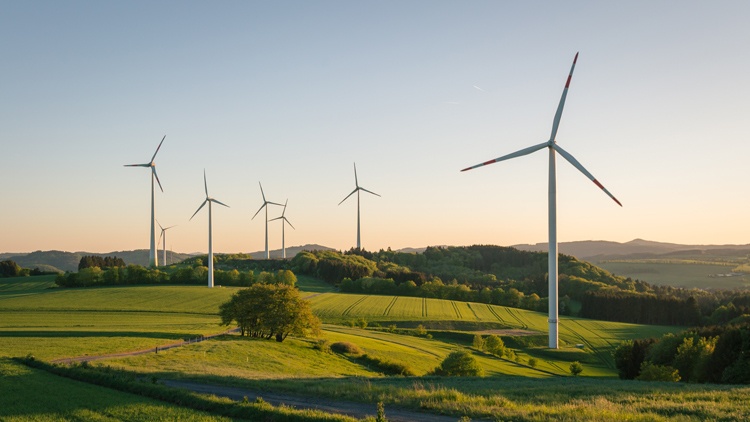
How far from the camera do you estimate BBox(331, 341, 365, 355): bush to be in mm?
77000

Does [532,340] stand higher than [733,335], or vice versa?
[733,335]

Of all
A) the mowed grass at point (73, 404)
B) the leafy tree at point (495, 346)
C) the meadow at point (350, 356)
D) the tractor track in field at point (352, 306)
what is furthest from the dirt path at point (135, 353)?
the tractor track in field at point (352, 306)

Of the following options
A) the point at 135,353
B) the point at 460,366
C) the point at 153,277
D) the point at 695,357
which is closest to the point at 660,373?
the point at 695,357

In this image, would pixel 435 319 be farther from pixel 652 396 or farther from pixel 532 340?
pixel 652 396

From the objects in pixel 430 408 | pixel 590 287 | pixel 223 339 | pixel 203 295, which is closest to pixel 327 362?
pixel 223 339

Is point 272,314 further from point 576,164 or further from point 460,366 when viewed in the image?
point 576,164

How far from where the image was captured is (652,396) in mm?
30484

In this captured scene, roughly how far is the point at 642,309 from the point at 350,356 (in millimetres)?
111483

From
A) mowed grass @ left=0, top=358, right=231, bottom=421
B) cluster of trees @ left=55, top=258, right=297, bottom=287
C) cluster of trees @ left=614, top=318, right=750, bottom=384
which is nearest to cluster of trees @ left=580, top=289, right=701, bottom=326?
cluster of trees @ left=614, top=318, right=750, bottom=384

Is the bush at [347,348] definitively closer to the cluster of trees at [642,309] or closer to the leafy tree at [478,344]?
the leafy tree at [478,344]

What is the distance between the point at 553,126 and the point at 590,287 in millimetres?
125303

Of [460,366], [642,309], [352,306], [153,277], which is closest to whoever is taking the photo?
[460,366]

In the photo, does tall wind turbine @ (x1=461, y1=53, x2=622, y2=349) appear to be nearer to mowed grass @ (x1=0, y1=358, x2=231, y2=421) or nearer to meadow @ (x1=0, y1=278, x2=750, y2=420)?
meadow @ (x1=0, y1=278, x2=750, y2=420)

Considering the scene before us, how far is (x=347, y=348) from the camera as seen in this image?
7775 centimetres
